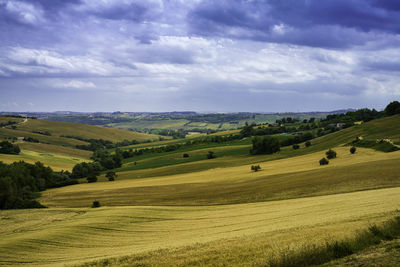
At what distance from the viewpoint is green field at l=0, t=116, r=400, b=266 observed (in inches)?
577

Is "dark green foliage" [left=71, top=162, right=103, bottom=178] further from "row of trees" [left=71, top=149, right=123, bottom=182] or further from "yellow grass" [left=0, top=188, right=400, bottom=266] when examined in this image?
"yellow grass" [left=0, top=188, right=400, bottom=266]

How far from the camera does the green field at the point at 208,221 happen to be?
1465cm

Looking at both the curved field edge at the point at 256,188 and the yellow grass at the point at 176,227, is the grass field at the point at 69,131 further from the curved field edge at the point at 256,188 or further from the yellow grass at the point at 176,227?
the yellow grass at the point at 176,227

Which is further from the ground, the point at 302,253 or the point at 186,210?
the point at 302,253

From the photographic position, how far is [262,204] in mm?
30375

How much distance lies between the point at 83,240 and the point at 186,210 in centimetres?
1155

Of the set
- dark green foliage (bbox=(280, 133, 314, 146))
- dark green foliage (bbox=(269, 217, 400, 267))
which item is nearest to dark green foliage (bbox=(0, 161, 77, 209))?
dark green foliage (bbox=(269, 217, 400, 267))

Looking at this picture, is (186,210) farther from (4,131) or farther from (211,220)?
(4,131)

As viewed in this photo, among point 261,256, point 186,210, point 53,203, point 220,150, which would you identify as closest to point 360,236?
point 261,256

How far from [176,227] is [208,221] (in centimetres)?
254

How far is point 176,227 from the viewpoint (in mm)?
24906

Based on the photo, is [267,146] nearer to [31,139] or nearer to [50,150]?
[50,150]

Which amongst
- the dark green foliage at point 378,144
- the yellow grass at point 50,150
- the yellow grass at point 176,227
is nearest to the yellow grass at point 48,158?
the yellow grass at point 50,150

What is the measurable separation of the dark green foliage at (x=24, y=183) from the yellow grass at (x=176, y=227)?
12217 mm
